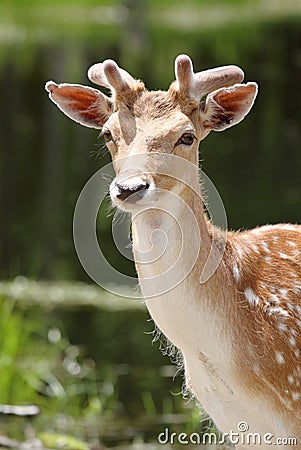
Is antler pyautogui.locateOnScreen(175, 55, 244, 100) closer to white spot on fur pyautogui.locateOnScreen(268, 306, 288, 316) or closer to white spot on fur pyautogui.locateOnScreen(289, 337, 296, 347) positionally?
white spot on fur pyautogui.locateOnScreen(268, 306, 288, 316)

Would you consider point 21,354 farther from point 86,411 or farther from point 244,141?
point 244,141

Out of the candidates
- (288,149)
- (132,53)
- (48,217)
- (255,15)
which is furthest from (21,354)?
(255,15)

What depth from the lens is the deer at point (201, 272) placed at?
15.2 feet

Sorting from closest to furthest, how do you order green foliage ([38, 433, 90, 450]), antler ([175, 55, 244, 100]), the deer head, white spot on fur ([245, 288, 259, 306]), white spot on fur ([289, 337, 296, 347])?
1. the deer head
2. antler ([175, 55, 244, 100])
3. white spot on fur ([289, 337, 296, 347])
4. white spot on fur ([245, 288, 259, 306])
5. green foliage ([38, 433, 90, 450])

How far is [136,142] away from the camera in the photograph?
15.1ft

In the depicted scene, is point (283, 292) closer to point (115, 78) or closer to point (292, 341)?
point (292, 341)

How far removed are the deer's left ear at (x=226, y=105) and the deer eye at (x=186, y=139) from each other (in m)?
0.23

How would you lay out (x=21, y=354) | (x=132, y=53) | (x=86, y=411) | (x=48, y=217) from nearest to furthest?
(x=86, y=411), (x=21, y=354), (x=48, y=217), (x=132, y=53)

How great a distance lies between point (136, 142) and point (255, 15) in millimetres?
28120

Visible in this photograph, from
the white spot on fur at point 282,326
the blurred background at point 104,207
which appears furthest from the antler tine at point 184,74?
the blurred background at point 104,207

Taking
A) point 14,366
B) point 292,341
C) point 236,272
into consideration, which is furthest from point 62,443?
point 292,341

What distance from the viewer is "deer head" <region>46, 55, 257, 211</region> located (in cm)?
446

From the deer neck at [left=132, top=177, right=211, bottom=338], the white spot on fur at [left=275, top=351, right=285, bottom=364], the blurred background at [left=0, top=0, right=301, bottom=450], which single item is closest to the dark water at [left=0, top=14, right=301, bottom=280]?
the blurred background at [left=0, top=0, right=301, bottom=450]

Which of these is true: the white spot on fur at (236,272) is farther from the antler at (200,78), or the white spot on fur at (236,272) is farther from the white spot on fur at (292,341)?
the antler at (200,78)
